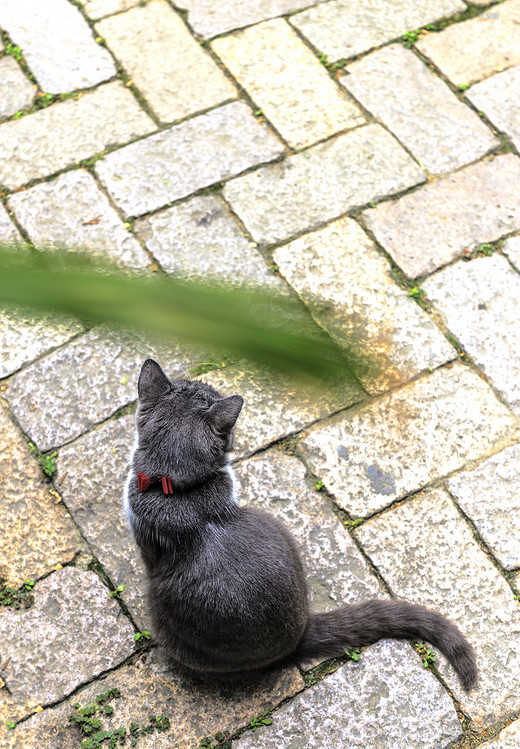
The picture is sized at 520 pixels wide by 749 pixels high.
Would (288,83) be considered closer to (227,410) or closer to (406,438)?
(406,438)

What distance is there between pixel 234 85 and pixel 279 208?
0.92 metres

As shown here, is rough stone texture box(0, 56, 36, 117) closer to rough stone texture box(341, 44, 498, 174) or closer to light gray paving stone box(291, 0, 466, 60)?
light gray paving stone box(291, 0, 466, 60)

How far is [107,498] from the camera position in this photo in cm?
286

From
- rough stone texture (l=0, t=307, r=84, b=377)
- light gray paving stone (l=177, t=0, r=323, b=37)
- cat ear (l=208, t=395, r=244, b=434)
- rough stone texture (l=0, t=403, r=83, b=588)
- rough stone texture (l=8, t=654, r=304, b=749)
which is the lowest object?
rough stone texture (l=8, t=654, r=304, b=749)

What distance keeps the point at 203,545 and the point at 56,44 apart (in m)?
3.31

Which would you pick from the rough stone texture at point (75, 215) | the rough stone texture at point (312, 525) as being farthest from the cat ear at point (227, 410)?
the rough stone texture at point (75, 215)

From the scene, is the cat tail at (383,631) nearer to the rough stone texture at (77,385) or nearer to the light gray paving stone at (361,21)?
the rough stone texture at (77,385)

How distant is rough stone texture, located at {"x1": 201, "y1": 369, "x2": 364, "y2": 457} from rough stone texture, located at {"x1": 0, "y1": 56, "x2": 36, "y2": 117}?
80.9 inches

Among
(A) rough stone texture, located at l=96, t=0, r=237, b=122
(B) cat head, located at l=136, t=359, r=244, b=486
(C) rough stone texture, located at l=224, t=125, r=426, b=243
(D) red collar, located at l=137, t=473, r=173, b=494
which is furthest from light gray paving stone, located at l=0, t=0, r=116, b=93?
(D) red collar, located at l=137, t=473, r=173, b=494

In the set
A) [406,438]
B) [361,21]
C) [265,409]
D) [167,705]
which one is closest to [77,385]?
[265,409]

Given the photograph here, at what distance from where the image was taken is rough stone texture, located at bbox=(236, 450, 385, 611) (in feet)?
8.84

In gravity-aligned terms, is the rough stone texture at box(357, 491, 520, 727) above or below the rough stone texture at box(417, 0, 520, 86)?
below

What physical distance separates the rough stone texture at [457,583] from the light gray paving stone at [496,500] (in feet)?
0.22

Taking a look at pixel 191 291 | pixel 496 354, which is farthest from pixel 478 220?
pixel 191 291
